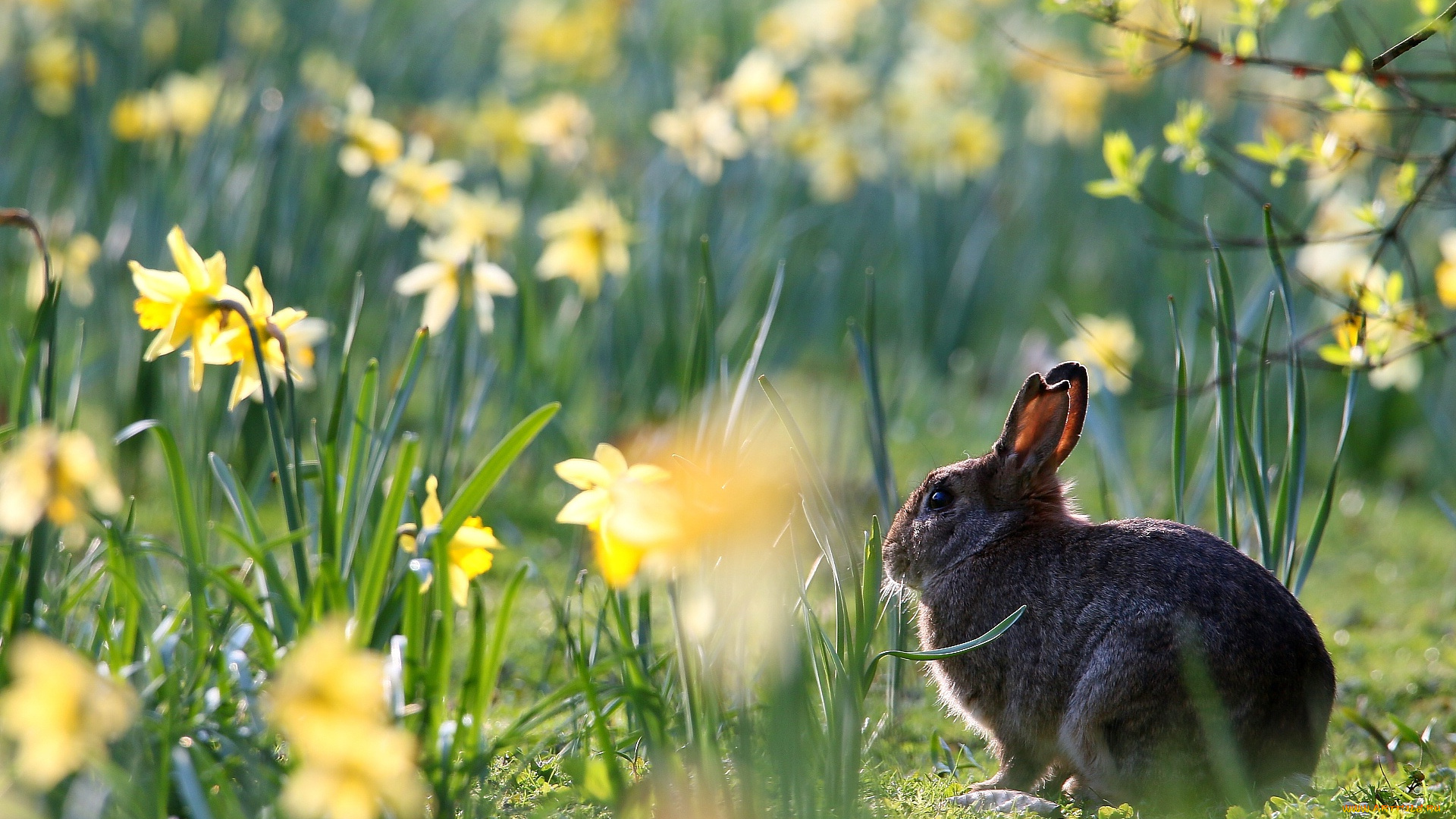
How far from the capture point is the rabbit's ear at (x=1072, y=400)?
2.25 m

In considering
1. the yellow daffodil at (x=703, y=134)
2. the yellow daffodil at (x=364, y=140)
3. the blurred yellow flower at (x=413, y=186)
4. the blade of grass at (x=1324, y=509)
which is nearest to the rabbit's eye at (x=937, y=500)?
the blade of grass at (x=1324, y=509)

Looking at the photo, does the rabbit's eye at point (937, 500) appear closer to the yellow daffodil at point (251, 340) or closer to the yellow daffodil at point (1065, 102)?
the yellow daffodil at point (251, 340)

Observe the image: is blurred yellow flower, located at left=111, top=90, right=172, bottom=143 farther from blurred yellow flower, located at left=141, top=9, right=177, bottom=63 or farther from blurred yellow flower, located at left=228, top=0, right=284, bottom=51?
blurred yellow flower, located at left=228, top=0, right=284, bottom=51

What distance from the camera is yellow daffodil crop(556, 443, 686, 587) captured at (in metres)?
1.62

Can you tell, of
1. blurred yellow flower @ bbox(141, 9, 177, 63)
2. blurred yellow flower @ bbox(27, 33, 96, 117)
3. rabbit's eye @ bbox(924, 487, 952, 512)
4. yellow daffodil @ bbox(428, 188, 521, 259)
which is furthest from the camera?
blurred yellow flower @ bbox(141, 9, 177, 63)

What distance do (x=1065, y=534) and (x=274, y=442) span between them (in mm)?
1444

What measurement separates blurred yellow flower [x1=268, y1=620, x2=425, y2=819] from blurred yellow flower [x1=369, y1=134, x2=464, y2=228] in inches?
113

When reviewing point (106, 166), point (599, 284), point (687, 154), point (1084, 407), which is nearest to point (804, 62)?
point (687, 154)

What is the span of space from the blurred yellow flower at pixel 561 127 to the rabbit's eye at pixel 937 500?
3.09 meters


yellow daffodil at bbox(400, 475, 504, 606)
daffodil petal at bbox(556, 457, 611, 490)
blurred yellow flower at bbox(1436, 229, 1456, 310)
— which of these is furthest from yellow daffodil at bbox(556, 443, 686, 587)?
blurred yellow flower at bbox(1436, 229, 1456, 310)

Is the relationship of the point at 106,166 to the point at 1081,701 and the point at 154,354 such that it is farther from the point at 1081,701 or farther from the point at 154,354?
the point at 1081,701

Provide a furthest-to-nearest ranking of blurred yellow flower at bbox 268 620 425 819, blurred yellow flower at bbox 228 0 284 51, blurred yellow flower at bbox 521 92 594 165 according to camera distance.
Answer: blurred yellow flower at bbox 228 0 284 51 → blurred yellow flower at bbox 521 92 594 165 → blurred yellow flower at bbox 268 620 425 819

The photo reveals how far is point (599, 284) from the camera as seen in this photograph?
176 inches

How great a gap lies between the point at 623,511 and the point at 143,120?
4.16m
